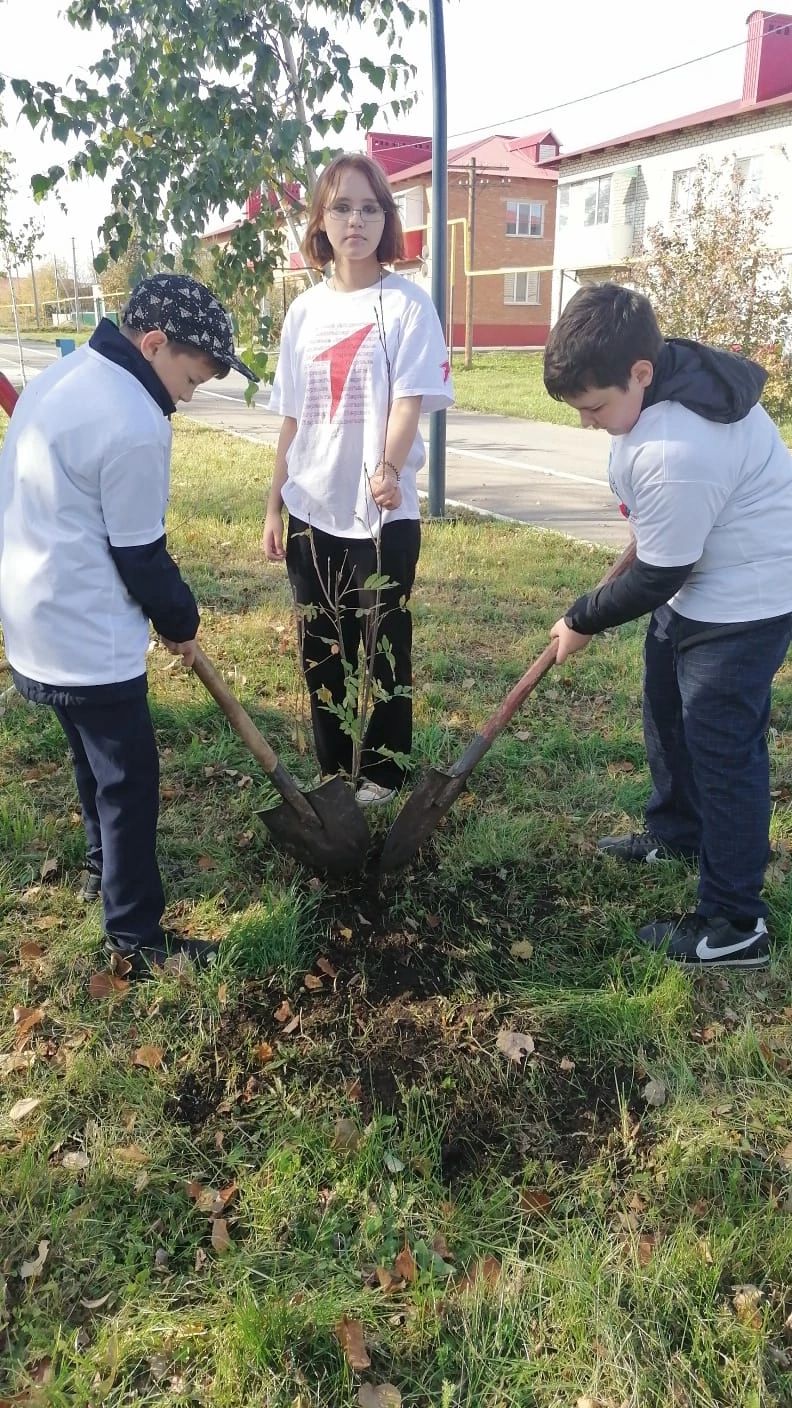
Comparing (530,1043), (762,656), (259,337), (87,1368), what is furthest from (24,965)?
(259,337)

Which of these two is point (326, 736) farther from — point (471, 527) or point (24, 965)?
point (471, 527)

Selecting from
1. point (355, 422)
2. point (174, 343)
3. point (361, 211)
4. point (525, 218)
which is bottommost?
point (355, 422)

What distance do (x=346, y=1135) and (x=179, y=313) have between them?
1840 mm

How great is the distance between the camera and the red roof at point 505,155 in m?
35.6

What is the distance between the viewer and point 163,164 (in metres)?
3.58

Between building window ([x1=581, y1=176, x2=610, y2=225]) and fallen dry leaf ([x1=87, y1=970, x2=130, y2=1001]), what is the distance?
29623mm

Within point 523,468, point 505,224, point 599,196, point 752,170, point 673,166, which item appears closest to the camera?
point 523,468

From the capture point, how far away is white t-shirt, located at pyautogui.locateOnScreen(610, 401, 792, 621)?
2119 millimetres

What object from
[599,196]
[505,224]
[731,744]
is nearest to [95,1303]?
[731,744]

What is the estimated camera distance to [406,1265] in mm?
1802

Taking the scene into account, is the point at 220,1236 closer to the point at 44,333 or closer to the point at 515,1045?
the point at 515,1045

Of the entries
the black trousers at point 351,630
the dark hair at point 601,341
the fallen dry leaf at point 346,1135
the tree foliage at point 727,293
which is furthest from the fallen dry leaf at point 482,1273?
the tree foliage at point 727,293

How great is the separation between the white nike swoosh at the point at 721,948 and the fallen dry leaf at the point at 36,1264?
1702mm

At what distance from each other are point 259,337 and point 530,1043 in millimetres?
3168
